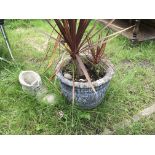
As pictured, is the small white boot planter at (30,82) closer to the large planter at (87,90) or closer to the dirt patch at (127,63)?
the large planter at (87,90)

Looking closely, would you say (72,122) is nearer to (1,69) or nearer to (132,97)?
(132,97)

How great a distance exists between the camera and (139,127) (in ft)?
10.2

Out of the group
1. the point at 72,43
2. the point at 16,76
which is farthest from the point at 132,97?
the point at 16,76

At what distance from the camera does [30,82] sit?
3484 millimetres

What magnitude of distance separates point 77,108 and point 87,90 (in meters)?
0.27

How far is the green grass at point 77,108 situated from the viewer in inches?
121

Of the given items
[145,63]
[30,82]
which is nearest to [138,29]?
[145,63]

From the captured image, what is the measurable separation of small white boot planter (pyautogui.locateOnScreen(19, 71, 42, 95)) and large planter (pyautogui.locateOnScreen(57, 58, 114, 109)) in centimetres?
33

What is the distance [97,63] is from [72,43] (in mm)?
442

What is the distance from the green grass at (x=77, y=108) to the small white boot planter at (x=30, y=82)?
0.26 ft

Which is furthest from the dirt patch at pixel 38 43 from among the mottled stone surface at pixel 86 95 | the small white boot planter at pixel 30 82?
the mottled stone surface at pixel 86 95

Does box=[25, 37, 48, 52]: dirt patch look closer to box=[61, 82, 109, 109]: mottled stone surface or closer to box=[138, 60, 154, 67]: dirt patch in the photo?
box=[138, 60, 154, 67]: dirt patch

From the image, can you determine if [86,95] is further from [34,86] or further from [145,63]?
[145,63]

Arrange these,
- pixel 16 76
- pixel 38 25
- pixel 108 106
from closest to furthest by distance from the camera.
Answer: pixel 108 106 < pixel 16 76 < pixel 38 25
